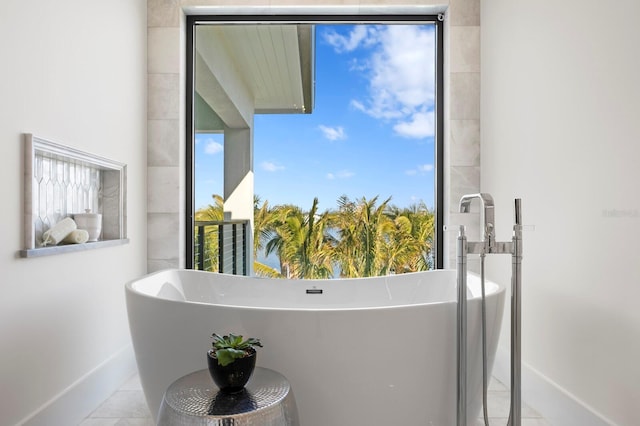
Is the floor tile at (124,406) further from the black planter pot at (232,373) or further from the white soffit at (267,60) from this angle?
the white soffit at (267,60)

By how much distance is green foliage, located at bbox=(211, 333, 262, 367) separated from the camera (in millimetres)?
1477

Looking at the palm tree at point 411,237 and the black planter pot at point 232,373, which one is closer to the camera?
the black planter pot at point 232,373

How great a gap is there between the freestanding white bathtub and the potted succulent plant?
21 cm

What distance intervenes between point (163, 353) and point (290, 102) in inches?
80.0

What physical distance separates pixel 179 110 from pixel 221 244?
3.32ft

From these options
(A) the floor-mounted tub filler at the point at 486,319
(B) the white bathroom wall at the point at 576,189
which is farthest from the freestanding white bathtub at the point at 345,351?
(B) the white bathroom wall at the point at 576,189

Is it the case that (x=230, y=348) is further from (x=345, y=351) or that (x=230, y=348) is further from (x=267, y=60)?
(x=267, y=60)

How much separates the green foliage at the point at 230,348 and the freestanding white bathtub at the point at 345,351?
124 mm

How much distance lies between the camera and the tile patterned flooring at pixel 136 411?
2148mm

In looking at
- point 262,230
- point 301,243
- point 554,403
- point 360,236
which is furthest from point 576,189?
point 262,230

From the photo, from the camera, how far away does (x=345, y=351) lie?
1.75 m

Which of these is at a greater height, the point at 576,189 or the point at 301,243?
the point at 576,189

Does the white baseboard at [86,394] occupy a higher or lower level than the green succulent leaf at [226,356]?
lower

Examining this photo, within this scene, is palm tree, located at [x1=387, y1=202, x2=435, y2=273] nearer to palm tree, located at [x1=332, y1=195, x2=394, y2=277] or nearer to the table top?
palm tree, located at [x1=332, y1=195, x2=394, y2=277]
